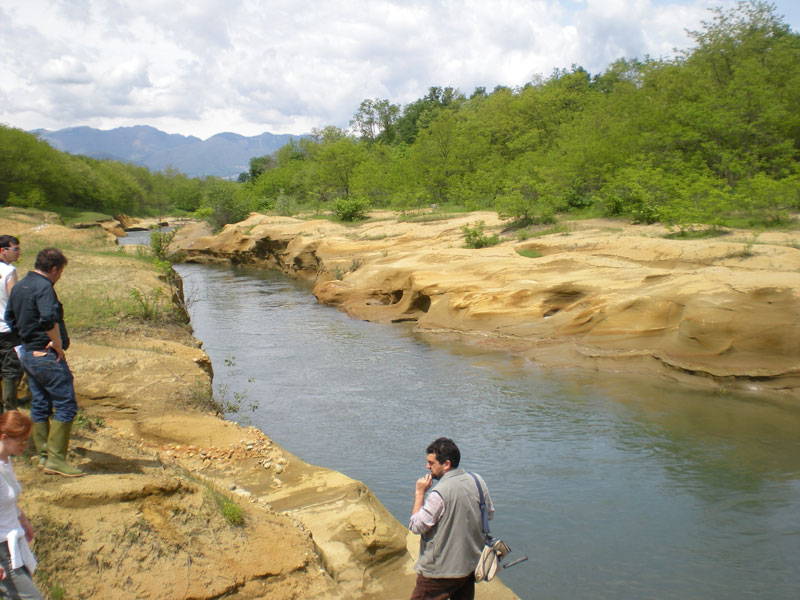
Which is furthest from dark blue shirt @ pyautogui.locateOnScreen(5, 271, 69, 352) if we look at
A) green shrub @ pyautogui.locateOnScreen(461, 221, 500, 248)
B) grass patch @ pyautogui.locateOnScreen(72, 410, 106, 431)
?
green shrub @ pyautogui.locateOnScreen(461, 221, 500, 248)

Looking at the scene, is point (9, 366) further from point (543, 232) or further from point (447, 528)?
point (543, 232)

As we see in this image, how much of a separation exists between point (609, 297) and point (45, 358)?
12.2m

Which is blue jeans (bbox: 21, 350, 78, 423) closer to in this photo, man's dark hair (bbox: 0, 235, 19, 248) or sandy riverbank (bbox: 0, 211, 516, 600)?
sandy riverbank (bbox: 0, 211, 516, 600)

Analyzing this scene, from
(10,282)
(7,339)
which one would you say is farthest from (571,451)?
(10,282)

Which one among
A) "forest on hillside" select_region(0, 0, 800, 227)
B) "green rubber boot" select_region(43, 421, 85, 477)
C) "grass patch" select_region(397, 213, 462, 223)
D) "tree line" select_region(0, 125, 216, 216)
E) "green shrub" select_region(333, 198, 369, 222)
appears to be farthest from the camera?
"tree line" select_region(0, 125, 216, 216)

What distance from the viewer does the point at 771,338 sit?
11.6 m

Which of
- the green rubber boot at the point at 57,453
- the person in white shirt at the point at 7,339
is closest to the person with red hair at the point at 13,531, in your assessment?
the green rubber boot at the point at 57,453

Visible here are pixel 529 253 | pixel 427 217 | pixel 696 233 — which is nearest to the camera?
pixel 696 233

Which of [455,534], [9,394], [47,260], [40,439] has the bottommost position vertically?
[455,534]

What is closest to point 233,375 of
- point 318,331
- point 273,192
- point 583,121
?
point 318,331

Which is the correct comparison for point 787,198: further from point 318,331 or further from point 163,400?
point 163,400

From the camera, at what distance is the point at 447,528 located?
13.5 feet

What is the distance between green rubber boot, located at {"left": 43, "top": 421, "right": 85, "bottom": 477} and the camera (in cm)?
480

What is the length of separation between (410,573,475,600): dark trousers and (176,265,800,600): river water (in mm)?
2223
